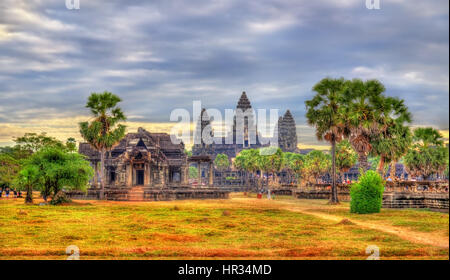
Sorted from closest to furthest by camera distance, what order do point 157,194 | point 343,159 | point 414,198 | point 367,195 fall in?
point 367,195 → point 414,198 → point 157,194 → point 343,159

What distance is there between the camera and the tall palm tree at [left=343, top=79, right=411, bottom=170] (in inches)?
1688

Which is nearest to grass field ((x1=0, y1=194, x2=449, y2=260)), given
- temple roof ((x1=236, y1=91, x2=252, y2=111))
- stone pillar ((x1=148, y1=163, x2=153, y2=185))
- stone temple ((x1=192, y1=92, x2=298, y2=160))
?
stone pillar ((x1=148, y1=163, x2=153, y2=185))

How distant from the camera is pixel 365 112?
43188 mm

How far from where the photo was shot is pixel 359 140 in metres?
44.0

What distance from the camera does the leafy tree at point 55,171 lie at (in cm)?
3981

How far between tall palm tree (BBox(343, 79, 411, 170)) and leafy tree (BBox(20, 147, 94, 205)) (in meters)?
28.2

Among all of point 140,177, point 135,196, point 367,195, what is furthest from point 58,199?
point 367,195

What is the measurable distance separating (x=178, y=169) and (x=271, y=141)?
98817 millimetres

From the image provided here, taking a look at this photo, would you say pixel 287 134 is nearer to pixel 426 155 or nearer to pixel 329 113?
pixel 426 155

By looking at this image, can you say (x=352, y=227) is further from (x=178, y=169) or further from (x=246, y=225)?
(x=178, y=169)

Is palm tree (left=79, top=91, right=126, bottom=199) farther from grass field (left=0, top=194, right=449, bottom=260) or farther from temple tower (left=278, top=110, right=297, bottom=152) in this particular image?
temple tower (left=278, top=110, right=297, bottom=152)

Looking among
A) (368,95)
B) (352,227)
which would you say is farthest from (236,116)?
(352,227)
